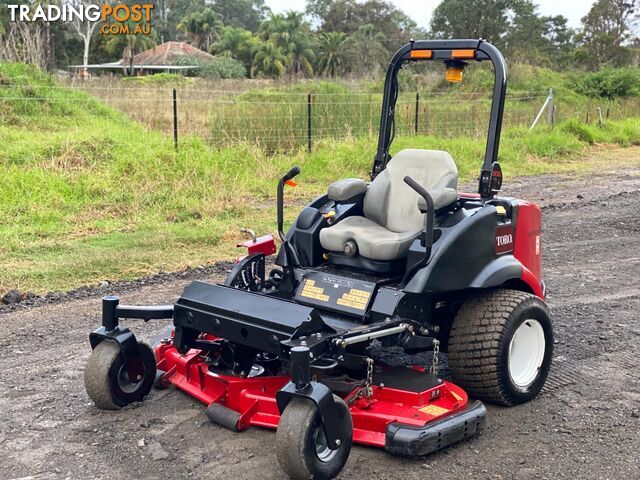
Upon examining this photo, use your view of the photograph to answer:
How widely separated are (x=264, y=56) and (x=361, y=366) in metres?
57.2

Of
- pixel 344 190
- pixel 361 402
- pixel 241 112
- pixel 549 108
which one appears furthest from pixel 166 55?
pixel 361 402

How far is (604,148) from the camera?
18.5m

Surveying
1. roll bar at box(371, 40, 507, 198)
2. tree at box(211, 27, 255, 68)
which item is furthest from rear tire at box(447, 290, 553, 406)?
tree at box(211, 27, 255, 68)

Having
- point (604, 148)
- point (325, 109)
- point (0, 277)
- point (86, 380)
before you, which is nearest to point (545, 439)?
point (86, 380)

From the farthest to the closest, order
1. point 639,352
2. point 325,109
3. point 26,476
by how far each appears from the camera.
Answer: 1. point 325,109
2. point 639,352
3. point 26,476

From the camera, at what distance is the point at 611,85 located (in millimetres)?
26047

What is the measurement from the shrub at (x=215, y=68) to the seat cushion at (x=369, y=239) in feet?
156

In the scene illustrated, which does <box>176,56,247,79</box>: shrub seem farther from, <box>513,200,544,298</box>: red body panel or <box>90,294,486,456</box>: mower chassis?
<box>90,294,486,456</box>: mower chassis

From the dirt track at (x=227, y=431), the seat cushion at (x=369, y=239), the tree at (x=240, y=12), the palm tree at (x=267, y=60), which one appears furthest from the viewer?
the tree at (x=240, y=12)

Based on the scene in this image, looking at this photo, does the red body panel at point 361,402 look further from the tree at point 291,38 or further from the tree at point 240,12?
the tree at point 240,12

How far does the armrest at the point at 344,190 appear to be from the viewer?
206 inches

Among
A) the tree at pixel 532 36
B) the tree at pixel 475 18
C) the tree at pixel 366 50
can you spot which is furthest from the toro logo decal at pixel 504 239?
the tree at pixel 366 50

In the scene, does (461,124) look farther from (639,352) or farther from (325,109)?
(639,352)

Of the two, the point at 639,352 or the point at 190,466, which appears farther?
the point at 639,352
